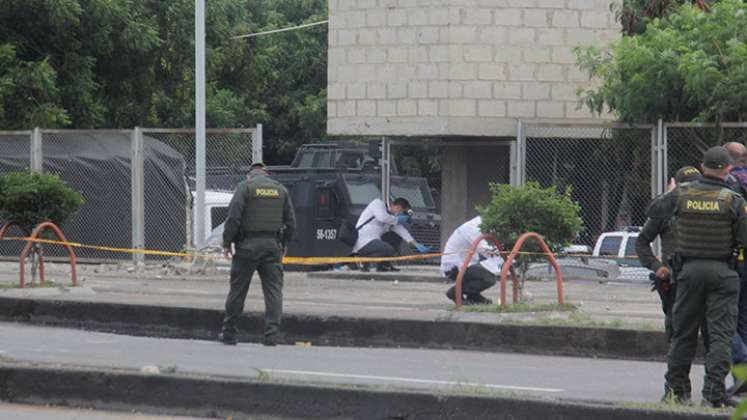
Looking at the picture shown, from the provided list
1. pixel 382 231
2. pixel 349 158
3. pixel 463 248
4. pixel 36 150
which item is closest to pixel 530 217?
pixel 463 248

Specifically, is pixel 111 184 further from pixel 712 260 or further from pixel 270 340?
pixel 712 260

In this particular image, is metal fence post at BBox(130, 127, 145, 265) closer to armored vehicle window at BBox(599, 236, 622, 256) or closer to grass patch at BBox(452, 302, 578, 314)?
armored vehicle window at BBox(599, 236, 622, 256)

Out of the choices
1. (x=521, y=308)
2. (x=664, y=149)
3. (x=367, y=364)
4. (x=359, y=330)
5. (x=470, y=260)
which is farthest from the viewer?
(x=664, y=149)

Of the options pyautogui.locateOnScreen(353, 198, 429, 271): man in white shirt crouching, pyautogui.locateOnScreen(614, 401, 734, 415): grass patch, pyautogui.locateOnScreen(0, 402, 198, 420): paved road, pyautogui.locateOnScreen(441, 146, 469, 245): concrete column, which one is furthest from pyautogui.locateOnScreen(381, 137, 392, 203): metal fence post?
pyautogui.locateOnScreen(614, 401, 734, 415): grass patch

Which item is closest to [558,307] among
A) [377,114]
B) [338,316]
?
[338,316]

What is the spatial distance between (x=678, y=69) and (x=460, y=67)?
3661 millimetres

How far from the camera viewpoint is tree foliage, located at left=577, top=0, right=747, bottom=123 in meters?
19.3

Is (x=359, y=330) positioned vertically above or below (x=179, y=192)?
below

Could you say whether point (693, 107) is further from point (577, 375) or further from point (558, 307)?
point (577, 375)

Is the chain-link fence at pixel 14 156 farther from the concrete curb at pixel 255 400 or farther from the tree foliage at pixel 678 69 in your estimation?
the concrete curb at pixel 255 400

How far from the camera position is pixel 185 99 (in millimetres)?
32094

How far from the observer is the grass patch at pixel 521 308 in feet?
44.6

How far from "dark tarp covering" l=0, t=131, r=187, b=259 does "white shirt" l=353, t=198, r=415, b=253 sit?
296 cm

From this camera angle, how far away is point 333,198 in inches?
974
